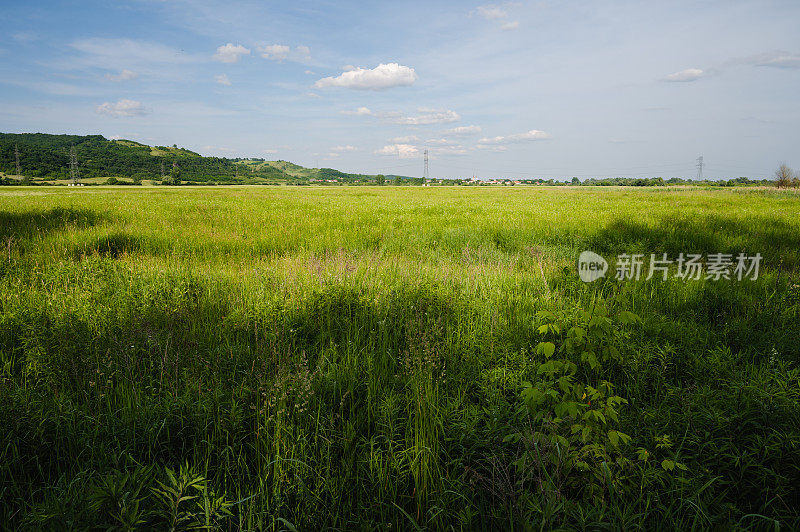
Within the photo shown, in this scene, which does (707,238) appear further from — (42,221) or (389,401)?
(42,221)

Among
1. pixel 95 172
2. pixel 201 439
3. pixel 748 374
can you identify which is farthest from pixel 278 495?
pixel 95 172

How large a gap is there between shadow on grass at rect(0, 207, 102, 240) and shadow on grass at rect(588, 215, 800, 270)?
15360mm

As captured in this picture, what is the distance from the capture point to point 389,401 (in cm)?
276

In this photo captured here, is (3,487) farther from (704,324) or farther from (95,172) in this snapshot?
(95,172)

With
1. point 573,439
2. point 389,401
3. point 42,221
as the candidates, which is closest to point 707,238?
point 573,439

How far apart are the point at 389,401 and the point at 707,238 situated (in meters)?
11.2

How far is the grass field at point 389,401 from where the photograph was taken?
2.05m

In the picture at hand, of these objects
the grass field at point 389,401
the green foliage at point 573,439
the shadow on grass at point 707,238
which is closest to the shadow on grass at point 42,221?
the grass field at point 389,401

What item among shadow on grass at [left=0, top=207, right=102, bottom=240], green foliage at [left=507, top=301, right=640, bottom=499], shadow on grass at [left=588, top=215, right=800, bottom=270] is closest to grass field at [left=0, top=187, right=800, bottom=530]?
green foliage at [left=507, top=301, right=640, bottom=499]

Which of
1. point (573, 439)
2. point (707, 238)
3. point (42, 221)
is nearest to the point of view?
point (573, 439)

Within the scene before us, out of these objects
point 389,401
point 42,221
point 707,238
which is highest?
point 707,238

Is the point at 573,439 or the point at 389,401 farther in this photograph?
the point at 389,401

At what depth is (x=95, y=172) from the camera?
6462 inches

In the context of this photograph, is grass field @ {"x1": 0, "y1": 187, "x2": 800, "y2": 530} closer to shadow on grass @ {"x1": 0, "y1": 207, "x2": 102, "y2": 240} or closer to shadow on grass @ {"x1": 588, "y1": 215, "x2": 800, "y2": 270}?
shadow on grass @ {"x1": 588, "y1": 215, "x2": 800, "y2": 270}
